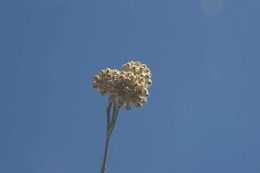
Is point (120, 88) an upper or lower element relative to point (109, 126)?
upper

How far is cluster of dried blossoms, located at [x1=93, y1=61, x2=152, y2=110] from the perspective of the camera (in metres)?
3.57

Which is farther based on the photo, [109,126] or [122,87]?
[122,87]

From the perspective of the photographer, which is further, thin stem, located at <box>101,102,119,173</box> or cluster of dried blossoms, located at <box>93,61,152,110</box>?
cluster of dried blossoms, located at <box>93,61,152,110</box>

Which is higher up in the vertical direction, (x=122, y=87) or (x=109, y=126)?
(x=122, y=87)

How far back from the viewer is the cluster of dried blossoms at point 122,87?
3.57 meters

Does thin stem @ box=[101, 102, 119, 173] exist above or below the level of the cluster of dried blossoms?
below

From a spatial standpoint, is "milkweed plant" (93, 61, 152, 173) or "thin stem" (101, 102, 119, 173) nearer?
"thin stem" (101, 102, 119, 173)

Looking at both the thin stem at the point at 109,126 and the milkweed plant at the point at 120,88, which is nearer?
the thin stem at the point at 109,126

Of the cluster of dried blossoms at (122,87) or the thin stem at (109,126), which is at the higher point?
the cluster of dried blossoms at (122,87)

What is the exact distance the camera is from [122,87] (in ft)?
11.8

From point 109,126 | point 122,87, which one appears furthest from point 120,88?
point 109,126

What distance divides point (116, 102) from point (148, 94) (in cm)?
43

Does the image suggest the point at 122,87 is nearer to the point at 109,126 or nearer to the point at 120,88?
the point at 120,88

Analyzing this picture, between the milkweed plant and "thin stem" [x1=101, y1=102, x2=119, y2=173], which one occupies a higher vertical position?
the milkweed plant
